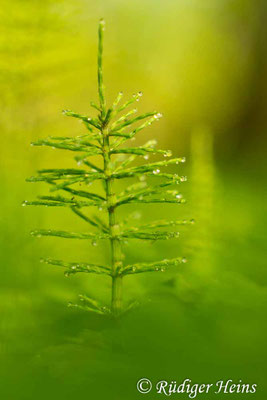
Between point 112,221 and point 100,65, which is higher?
point 100,65

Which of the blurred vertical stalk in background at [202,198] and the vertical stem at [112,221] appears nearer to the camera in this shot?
the vertical stem at [112,221]

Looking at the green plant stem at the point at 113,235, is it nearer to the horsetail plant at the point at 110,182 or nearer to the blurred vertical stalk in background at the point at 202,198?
the horsetail plant at the point at 110,182

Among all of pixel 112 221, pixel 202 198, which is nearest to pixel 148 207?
pixel 202 198

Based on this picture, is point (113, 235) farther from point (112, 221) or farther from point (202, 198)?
point (202, 198)

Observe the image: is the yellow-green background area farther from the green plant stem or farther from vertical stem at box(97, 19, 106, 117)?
vertical stem at box(97, 19, 106, 117)

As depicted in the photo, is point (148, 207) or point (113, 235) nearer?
point (113, 235)

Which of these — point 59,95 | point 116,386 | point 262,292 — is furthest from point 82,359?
point 59,95

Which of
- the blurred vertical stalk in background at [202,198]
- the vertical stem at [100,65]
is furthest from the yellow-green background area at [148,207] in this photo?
the vertical stem at [100,65]

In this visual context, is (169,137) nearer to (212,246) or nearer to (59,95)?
(59,95)

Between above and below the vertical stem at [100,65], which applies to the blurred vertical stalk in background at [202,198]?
below
